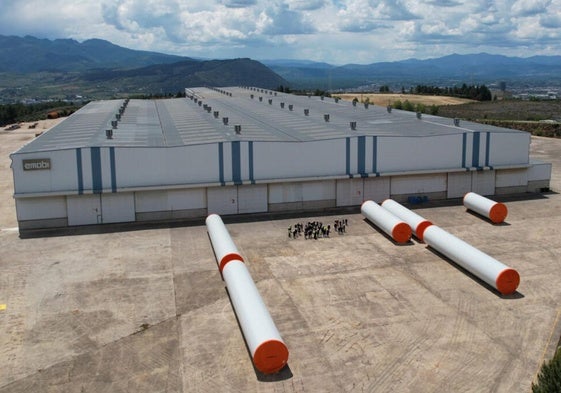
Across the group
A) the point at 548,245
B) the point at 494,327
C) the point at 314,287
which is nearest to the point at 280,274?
the point at 314,287

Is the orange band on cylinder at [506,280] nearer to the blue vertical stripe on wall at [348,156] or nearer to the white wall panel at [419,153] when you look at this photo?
the blue vertical stripe on wall at [348,156]

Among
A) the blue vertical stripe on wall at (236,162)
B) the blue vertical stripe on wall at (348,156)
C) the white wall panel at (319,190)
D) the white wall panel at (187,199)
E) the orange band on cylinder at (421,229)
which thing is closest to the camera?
the orange band on cylinder at (421,229)

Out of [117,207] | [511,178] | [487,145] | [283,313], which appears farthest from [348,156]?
[283,313]

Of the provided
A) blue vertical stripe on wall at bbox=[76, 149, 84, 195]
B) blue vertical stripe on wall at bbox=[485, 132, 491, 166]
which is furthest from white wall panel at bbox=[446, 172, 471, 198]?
blue vertical stripe on wall at bbox=[76, 149, 84, 195]

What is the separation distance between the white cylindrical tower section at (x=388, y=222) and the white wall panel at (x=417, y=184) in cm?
561

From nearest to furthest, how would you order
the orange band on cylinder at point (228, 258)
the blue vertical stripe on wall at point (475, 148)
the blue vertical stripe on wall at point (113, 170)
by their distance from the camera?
the orange band on cylinder at point (228, 258)
the blue vertical stripe on wall at point (113, 170)
the blue vertical stripe on wall at point (475, 148)

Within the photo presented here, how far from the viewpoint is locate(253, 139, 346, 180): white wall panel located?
124 feet

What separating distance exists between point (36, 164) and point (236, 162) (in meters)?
12.2

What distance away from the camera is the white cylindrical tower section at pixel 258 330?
18.4m

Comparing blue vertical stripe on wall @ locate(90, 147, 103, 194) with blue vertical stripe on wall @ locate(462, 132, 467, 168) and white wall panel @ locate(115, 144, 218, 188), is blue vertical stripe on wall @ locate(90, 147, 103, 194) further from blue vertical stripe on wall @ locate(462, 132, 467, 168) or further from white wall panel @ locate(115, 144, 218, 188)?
blue vertical stripe on wall @ locate(462, 132, 467, 168)

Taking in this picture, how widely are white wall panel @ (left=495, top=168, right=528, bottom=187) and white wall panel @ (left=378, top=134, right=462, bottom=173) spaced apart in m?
3.79

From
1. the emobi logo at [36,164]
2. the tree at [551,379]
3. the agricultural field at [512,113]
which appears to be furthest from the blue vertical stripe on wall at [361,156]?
the agricultural field at [512,113]

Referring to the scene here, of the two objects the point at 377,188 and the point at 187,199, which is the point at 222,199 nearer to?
the point at 187,199

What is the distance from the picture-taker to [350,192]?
4006 cm
